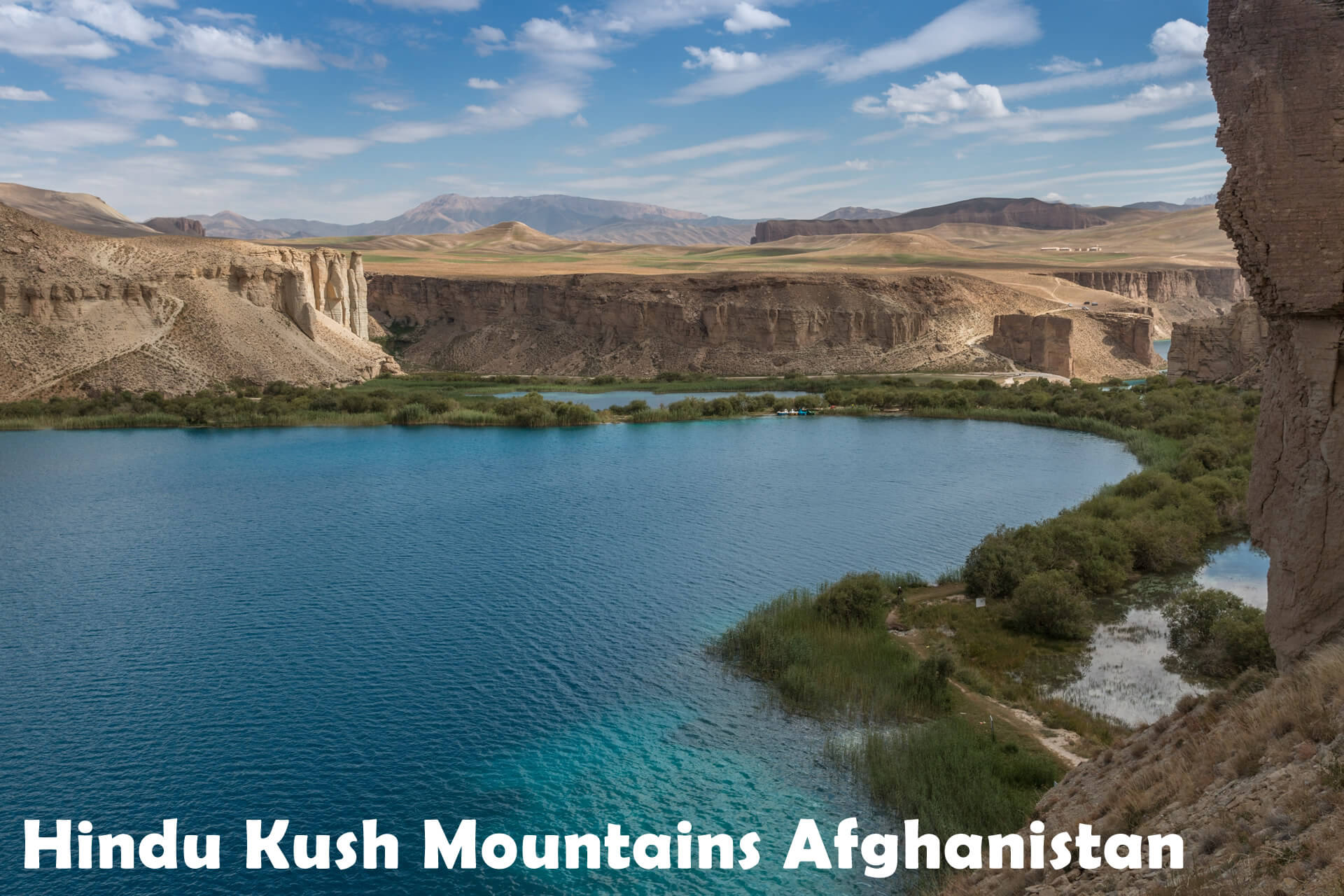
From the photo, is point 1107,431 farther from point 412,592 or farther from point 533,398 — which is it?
point 412,592

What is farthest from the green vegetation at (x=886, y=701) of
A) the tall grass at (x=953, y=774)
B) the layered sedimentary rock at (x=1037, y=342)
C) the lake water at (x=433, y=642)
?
Answer: the layered sedimentary rock at (x=1037, y=342)

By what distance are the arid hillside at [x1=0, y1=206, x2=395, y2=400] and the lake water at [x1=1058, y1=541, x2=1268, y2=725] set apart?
5196 cm

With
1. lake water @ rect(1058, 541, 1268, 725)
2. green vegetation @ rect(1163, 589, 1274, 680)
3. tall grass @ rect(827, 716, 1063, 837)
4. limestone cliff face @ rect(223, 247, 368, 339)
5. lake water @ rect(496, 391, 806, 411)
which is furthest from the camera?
limestone cliff face @ rect(223, 247, 368, 339)

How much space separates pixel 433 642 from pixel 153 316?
4785 centimetres

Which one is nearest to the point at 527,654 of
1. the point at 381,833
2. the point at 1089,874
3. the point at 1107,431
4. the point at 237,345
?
the point at 381,833

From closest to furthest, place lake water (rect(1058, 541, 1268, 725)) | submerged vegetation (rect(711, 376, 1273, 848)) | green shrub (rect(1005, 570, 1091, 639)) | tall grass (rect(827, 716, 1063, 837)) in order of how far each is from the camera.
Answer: tall grass (rect(827, 716, 1063, 837)), submerged vegetation (rect(711, 376, 1273, 848)), lake water (rect(1058, 541, 1268, 725)), green shrub (rect(1005, 570, 1091, 639))

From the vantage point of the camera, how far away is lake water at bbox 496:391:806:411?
2442 inches

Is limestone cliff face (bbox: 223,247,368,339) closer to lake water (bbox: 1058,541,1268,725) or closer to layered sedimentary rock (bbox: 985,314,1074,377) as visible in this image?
layered sedimentary rock (bbox: 985,314,1074,377)

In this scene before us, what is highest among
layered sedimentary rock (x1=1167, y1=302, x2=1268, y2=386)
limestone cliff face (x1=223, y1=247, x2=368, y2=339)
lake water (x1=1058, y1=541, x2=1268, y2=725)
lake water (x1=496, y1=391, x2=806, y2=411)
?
limestone cliff face (x1=223, y1=247, x2=368, y2=339)

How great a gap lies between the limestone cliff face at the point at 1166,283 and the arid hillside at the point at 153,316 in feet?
260

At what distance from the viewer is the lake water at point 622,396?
62.0 meters

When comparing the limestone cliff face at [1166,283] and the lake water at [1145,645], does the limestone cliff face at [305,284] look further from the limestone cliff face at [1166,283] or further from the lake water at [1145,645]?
the limestone cliff face at [1166,283]

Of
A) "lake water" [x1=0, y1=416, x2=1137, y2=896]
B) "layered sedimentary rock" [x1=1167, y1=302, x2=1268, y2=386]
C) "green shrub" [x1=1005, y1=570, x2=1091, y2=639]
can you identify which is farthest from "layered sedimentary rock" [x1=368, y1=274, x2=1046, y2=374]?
"green shrub" [x1=1005, y1=570, x2=1091, y2=639]

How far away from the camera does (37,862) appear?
1192 centimetres
